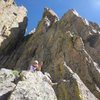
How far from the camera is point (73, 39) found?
46.4 meters

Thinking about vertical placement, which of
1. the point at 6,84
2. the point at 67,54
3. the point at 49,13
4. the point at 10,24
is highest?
the point at 10,24

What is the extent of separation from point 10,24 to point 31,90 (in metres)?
51.6

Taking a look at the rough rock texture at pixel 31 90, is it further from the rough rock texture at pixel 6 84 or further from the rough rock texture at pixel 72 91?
the rough rock texture at pixel 72 91

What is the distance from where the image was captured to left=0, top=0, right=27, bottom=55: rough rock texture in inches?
2559

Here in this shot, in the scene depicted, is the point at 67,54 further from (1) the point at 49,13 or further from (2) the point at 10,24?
(2) the point at 10,24

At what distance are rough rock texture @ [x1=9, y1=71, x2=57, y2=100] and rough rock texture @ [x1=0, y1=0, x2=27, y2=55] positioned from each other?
4140 centimetres

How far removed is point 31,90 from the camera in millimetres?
20922

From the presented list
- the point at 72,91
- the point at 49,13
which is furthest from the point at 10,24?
the point at 72,91

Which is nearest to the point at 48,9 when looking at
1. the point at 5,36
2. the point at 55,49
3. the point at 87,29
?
the point at 5,36

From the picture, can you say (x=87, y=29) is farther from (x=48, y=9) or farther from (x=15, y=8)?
(x=15, y=8)

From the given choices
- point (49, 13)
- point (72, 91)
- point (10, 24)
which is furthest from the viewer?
point (49, 13)

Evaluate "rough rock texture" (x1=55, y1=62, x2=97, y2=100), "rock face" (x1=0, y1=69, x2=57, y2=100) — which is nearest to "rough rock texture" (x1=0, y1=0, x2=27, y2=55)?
"rock face" (x1=0, y1=69, x2=57, y2=100)

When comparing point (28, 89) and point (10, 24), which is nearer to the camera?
point (28, 89)

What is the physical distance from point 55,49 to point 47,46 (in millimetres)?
4864
